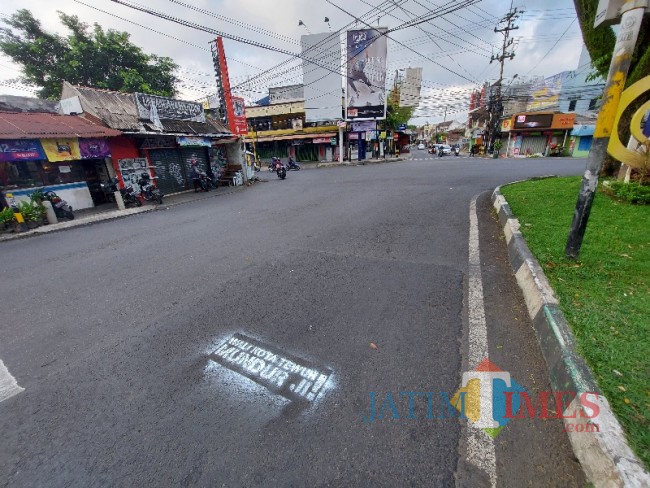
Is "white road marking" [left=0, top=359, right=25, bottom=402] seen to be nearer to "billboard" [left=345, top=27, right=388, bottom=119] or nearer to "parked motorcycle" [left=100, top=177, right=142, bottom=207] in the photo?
"parked motorcycle" [left=100, top=177, right=142, bottom=207]

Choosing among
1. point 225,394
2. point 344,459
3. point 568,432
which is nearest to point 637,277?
point 568,432

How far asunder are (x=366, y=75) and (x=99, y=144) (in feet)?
80.3

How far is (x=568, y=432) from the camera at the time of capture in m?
1.75

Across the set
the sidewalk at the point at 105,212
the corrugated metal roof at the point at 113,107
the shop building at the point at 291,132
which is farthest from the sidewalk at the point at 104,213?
the shop building at the point at 291,132

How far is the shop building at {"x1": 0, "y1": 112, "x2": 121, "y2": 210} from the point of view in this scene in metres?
9.43

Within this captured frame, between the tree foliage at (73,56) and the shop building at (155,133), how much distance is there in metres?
9.41

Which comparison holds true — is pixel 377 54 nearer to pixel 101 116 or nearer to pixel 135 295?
pixel 101 116

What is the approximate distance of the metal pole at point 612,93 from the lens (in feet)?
9.09

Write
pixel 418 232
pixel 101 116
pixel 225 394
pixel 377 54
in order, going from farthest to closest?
pixel 377 54
pixel 101 116
pixel 418 232
pixel 225 394

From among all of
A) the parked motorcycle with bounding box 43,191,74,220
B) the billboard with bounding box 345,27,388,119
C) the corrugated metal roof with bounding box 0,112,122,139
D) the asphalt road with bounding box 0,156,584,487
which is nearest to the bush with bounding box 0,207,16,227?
the parked motorcycle with bounding box 43,191,74,220


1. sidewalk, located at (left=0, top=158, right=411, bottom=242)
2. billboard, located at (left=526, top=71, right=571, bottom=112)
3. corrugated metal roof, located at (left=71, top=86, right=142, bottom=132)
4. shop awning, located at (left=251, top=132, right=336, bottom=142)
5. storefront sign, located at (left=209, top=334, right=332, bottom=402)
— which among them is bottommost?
sidewalk, located at (left=0, top=158, right=411, bottom=242)

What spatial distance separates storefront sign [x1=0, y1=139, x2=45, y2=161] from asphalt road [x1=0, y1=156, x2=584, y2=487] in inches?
245

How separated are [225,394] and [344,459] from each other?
104cm

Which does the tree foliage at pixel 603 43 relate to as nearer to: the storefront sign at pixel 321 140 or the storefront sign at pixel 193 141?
the storefront sign at pixel 193 141
